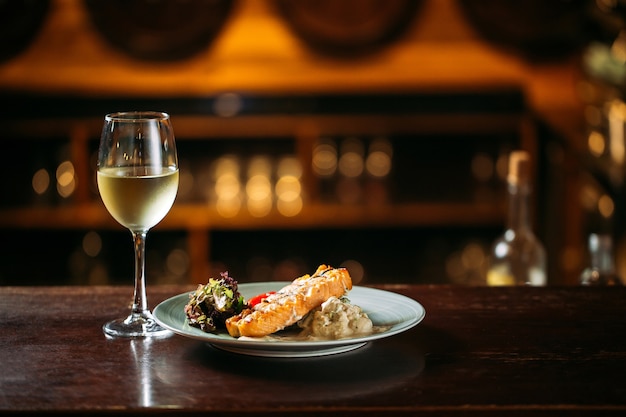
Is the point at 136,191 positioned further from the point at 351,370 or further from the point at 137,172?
the point at 351,370

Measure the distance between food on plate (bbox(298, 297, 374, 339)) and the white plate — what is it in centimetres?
2

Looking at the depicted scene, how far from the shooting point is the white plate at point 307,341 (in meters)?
1.05

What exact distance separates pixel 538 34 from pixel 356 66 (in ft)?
→ 2.51

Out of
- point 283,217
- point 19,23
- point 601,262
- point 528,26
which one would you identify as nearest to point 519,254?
point 601,262

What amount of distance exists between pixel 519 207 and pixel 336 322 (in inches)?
35.5

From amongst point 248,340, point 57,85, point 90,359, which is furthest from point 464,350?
point 57,85

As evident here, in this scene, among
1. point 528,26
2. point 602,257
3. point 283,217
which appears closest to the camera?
point 602,257

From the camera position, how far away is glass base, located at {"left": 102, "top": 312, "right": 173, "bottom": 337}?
122 centimetres

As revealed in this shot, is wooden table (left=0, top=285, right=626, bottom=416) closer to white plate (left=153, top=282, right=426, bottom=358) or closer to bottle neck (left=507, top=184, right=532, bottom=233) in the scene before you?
white plate (left=153, top=282, right=426, bottom=358)

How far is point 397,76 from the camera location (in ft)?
12.9

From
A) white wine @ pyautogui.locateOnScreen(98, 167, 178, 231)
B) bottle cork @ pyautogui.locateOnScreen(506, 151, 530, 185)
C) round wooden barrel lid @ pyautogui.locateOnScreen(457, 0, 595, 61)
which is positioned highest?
round wooden barrel lid @ pyautogui.locateOnScreen(457, 0, 595, 61)

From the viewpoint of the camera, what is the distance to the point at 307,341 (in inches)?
41.4

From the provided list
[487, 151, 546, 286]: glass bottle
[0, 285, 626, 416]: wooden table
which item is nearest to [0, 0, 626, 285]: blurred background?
[487, 151, 546, 286]: glass bottle

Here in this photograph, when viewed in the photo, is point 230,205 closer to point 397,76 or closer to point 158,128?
point 397,76
